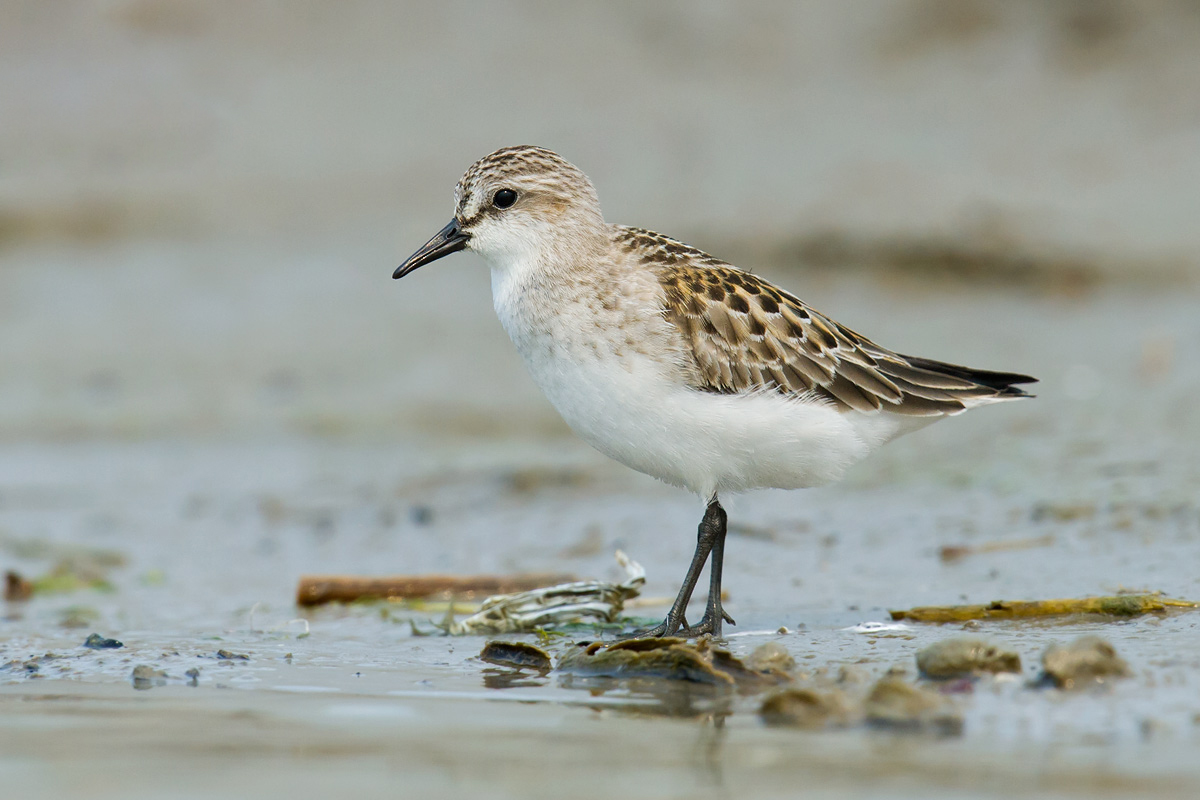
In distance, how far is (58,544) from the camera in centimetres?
851

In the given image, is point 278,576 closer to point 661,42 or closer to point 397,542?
point 397,542

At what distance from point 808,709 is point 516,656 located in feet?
4.64

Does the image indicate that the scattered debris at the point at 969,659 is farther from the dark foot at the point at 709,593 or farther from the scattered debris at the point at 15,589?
the scattered debris at the point at 15,589

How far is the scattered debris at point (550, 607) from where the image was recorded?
20.3 feet

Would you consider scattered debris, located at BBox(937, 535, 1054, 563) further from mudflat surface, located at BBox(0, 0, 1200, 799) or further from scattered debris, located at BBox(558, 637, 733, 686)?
scattered debris, located at BBox(558, 637, 733, 686)

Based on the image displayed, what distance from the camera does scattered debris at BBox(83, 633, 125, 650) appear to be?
19.2ft

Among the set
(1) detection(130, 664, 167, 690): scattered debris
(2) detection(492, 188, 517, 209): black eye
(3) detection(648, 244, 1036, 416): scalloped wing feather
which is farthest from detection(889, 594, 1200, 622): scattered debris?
(1) detection(130, 664, 167, 690): scattered debris

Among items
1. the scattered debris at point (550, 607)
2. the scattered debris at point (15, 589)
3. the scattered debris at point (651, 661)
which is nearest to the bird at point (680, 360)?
the scattered debris at point (550, 607)

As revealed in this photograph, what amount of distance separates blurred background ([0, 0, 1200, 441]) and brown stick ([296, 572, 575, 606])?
14.6 feet

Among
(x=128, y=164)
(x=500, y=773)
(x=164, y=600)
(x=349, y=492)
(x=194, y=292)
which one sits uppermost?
(x=128, y=164)

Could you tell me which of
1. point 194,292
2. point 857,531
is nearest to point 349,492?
point 857,531

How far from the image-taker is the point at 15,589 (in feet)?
24.3

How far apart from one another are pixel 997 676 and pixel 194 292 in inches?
409

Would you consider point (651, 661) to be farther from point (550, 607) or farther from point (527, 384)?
point (527, 384)
